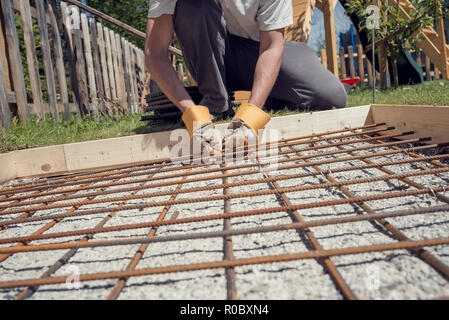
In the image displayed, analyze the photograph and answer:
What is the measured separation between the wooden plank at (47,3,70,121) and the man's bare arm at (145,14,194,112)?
1.93 m

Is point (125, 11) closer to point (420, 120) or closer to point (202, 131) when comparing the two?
point (202, 131)

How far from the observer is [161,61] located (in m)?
1.88

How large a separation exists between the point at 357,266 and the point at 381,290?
3.4 inches

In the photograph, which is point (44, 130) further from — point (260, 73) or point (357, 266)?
point (357, 266)

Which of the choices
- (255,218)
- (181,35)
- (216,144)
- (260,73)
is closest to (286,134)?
(260,73)

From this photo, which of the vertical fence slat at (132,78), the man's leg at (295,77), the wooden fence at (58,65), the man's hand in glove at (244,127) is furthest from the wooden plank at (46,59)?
the vertical fence slat at (132,78)

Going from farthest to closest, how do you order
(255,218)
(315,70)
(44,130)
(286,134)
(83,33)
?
(83,33), (44,130), (315,70), (286,134), (255,218)

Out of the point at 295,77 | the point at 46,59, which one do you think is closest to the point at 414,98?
the point at 295,77

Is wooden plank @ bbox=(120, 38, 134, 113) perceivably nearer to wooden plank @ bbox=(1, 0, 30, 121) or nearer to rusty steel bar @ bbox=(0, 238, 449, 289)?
wooden plank @ bbox=(1, 0, 30, 121)

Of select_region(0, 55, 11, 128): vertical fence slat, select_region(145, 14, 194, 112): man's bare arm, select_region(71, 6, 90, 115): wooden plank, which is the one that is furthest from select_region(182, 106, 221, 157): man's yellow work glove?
select_region(71, 6, 90, 115): wooden plank

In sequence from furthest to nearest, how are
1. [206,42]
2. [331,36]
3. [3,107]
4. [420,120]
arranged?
1. [331,36]
2. [3,107]
3. [206,42]
4. [420,120]

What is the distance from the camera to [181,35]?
6.61 ft

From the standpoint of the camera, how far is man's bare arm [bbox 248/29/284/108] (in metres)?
1.72

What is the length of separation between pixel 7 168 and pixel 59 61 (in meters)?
1.95
